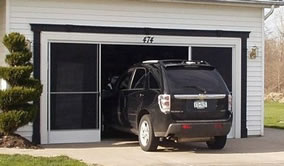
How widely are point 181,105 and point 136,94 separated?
1.74 m

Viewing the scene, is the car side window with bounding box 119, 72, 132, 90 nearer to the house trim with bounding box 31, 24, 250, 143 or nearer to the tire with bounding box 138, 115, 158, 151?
the house trim with bounding box 31, 24, 250, 143

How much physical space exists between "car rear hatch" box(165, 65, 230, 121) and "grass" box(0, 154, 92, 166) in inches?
97.7

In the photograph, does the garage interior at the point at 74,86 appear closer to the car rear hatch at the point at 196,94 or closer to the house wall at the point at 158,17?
the house wall at the point at 158,17

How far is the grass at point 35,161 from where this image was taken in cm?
1080

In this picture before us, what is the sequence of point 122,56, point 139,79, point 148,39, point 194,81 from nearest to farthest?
point 194,81 < point 139,79 < point 148,39 < point 122,56

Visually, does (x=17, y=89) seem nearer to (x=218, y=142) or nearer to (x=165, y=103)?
(x=165, y=103)

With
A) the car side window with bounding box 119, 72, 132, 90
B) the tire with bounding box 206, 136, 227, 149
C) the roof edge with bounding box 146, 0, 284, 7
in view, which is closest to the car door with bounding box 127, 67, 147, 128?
the car side window with bounding box 119, 72, 132, 90

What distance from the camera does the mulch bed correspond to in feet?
42.8

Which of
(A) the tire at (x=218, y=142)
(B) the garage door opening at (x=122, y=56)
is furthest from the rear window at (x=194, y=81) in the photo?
(B) the garage door opening at (x=122, y=56)

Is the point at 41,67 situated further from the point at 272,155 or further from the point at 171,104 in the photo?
the point at 272,155

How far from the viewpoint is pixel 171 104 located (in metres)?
12.3

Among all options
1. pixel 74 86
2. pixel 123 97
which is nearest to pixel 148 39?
pixel 123 97

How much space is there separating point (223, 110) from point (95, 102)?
139 inches

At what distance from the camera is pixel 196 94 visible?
41.0 feet
